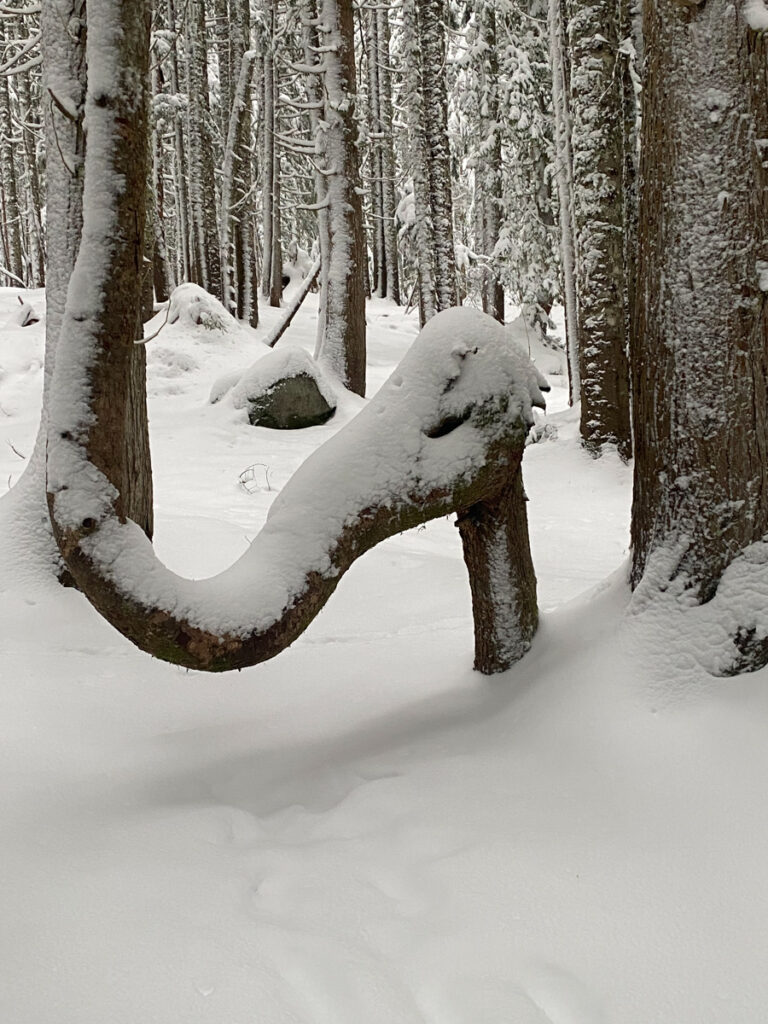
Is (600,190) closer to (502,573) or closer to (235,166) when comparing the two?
(502,573)

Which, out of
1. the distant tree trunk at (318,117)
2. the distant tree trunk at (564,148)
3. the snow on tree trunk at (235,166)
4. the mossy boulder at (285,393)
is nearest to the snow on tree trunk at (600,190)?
the distant tree trunk at (564,148)

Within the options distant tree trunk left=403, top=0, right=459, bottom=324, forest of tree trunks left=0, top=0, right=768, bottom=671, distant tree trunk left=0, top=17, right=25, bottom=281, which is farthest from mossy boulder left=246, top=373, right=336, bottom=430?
distant tree trunk left=0, top=17, right=25, bottom=281

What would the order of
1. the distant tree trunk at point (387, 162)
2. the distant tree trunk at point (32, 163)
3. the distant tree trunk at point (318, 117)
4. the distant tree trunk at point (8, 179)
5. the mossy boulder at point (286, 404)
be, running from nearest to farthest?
the mossy boulder at point (286, 404) < the distant tree trunk at point (318, 117) < the distant tree trunk at point (32, 163) < the distant tree trunk at point (8, 179) < the distant tree trunk at point (387, 162)

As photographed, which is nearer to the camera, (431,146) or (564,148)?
(564,148)

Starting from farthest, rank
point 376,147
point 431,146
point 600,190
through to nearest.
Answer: point 376,147 → point 431,146 → point 600,190

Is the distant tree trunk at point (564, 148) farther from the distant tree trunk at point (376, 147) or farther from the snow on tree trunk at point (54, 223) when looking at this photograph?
the distant tree trunk at point (376, 147)

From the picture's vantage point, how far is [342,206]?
11.6m

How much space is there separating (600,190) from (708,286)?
5.95m

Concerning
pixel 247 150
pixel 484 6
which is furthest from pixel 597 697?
pixel 247 150

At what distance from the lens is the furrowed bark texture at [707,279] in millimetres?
2738

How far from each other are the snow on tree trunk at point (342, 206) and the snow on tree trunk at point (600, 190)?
3999mm

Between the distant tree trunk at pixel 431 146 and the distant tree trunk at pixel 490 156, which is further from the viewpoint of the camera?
the distant tree trunk at pixel 490 156

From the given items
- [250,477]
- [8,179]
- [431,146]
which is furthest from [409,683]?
[8,179]

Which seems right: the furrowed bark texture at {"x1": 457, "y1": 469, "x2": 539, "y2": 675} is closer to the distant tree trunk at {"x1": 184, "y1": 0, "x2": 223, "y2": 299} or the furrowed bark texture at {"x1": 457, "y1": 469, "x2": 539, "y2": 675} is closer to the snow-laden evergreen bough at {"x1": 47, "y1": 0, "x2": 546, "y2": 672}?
the snow-laden evergreen bough at {"x1": 47, "y1": 0, "x2": 546, "y2": 672}
